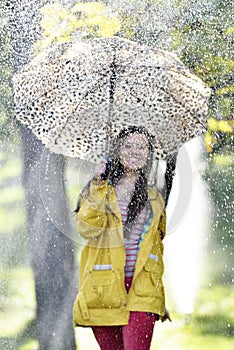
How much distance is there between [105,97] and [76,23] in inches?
35.5

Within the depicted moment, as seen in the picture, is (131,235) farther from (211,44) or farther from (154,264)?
(211,44)

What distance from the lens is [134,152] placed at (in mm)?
3389

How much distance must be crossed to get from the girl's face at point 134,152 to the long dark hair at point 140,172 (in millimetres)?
19

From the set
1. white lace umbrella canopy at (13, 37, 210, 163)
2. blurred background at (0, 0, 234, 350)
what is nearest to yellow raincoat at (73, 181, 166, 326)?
white lace umbrella canopy at (13, 37, 210, 163)

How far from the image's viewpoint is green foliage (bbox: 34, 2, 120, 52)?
4.41m

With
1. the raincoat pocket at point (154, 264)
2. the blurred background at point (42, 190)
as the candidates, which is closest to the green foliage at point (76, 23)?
the blurred background at point (42, 190)

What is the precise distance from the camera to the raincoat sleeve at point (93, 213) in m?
3.31

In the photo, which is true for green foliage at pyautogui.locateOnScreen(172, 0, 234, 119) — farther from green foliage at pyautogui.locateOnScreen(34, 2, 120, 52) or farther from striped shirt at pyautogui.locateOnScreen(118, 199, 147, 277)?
striped shirt at pyautogui.locateOnScreen(118, 199, 147, 277)

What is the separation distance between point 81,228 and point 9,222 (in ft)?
4.82

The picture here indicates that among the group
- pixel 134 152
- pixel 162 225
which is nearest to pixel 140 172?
pixel 134 152

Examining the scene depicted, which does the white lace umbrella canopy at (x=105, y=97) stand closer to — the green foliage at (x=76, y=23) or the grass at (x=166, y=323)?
the green foliage at (x=76, y=23)

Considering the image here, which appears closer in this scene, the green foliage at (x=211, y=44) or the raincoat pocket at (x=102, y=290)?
the raincoat pocket at (x=102, y=290)

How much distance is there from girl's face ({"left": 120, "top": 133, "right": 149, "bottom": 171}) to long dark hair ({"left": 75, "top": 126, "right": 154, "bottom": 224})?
19 mm

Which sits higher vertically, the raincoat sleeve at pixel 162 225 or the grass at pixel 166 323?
the raincoat sleeve at pixel 162 225
